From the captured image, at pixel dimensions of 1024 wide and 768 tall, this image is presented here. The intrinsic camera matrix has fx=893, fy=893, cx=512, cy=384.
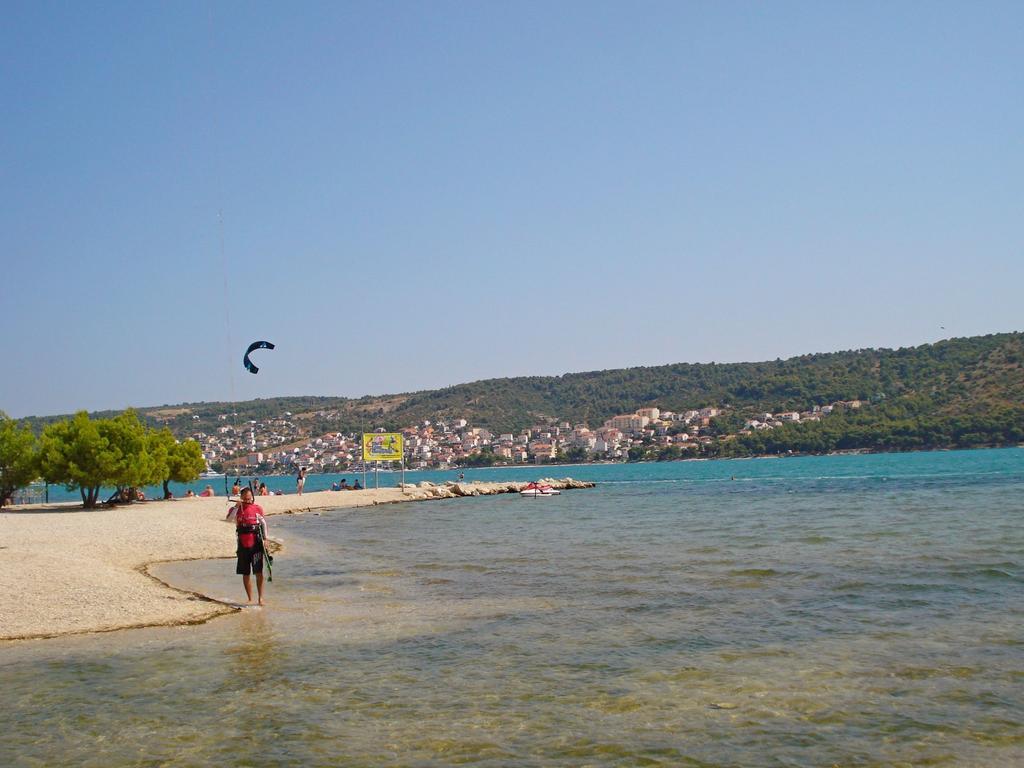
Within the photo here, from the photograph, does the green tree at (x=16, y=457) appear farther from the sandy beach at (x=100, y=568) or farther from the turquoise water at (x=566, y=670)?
the turquoise water at (x=566, y=670)

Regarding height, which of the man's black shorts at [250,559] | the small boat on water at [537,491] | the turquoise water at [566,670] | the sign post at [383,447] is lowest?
the small boat on water at [537,491]

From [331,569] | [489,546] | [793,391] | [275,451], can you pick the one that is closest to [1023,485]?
[489,546]

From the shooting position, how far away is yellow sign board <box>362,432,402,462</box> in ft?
208

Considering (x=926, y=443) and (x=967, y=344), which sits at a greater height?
(x=967, y=344)

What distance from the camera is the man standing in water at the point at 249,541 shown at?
15.5 meters

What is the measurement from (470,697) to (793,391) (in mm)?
166281

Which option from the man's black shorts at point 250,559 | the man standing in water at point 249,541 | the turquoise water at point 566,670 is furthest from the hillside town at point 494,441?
the man's black shorts at point 250,559

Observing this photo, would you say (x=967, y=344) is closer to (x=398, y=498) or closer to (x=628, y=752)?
(x=398, y=498)

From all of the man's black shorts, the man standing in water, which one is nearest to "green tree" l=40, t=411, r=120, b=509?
the man standing in water

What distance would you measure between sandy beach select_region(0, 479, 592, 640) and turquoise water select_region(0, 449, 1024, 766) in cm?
93

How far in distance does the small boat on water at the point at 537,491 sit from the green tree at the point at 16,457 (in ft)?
116

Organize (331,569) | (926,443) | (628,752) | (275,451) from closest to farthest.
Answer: (628,752), (331,569), (926,443), (275,451)

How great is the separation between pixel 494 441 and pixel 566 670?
571ft

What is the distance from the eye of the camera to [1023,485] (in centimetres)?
5150
